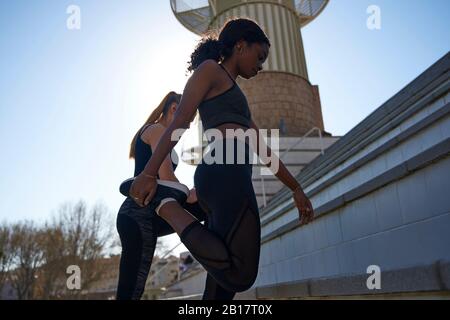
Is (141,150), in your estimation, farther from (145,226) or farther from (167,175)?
(145,226)

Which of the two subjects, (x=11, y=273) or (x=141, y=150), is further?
(x=11, y=273)

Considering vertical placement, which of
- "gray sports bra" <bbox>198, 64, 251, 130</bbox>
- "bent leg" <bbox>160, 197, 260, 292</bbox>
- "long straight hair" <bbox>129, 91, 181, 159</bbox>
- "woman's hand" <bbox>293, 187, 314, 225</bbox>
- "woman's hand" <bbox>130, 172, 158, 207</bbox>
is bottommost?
"bent leg" <bbox>160, 197, 260, 292</bbox>

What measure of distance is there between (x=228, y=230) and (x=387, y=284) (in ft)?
3.94

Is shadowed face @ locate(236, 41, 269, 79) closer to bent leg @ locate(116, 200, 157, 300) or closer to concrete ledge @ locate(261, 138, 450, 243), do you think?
bent leg @ locate(116, 200, 157, 300)

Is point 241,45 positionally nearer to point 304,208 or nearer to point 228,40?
point 228,40

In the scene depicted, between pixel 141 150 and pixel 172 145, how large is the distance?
0.62m

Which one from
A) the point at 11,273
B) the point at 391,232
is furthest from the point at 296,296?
the point at 11,273

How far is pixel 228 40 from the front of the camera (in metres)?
2.20

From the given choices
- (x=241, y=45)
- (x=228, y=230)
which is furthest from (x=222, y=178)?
(x=241, y=45)

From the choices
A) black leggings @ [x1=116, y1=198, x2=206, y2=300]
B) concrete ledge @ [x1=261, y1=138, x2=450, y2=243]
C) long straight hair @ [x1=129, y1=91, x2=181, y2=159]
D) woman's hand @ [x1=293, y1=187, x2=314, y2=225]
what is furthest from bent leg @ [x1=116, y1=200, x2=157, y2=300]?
concrete ledge @ [x1=261, y1=138, x2=450, y2=243]

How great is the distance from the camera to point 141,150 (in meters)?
2.49

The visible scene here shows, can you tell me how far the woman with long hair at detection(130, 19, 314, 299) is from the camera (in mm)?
1801

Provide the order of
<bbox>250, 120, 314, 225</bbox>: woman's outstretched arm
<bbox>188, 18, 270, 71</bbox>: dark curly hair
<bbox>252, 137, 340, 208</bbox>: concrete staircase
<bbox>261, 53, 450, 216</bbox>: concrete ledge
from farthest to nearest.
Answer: <bbox>252, 137, 340, 208</bbox>: concrete staircase < <bbox>261, 53, 450, 216</bbox>: concrete ledge < <bbox>250, 120, 314, 225</bbox>: woman's outstretched arm < <bbox>188, 18, 270, 71</bbox>: dark curly hair

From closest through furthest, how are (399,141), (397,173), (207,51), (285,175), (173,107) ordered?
1. (207,51)
2. (285,175)
3. (173,107)
4. (397,173)
5. (399,141)
